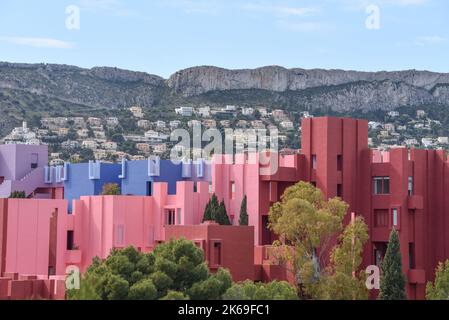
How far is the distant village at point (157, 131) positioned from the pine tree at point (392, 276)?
7932 centimetres

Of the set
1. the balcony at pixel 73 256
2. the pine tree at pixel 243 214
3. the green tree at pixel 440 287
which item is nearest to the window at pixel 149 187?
the pine tree at pixel 243 214

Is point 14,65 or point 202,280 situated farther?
point 14,65

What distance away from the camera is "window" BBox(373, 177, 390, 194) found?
65.2 m

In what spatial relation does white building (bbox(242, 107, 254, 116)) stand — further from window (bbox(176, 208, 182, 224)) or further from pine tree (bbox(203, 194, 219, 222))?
window (bbox(176, 208, 182, 224))

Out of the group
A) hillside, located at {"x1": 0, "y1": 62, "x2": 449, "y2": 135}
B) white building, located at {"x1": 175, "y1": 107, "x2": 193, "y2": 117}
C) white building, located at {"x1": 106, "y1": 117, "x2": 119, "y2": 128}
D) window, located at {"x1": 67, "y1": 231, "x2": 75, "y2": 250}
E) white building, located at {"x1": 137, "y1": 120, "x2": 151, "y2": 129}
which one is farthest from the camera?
hillside, located at {"x1": 0, "y1": 62, "x2": 449, "y2": 135}

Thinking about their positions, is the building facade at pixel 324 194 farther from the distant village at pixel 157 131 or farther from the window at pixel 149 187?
the distant village at pixel 157 131

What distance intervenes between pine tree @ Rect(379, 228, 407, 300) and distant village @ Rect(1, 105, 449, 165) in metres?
79.3

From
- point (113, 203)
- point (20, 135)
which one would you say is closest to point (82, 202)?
point (113, 203)

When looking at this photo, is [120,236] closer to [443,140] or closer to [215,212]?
[215,212]

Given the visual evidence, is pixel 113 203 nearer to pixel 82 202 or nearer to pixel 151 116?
pixel 82 202

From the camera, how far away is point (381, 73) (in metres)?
194

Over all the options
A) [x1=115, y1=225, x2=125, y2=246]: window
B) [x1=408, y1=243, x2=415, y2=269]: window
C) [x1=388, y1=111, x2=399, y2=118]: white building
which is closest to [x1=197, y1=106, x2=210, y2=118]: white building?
[x1=388, y1=111, x2=399, y2=118]: white building
